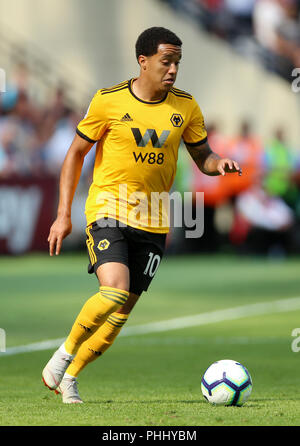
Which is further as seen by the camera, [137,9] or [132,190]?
[137,9]

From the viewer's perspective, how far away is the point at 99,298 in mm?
6633

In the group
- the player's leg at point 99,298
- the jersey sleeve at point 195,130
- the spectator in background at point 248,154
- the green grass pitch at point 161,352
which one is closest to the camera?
the green grass pitch at point 161,352

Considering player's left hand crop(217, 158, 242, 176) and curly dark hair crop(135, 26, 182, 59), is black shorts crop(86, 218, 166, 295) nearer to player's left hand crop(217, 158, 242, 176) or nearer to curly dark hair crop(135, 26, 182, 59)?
player's left hand crop(217, 158, 242, 176)

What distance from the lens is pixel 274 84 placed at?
90.9ft

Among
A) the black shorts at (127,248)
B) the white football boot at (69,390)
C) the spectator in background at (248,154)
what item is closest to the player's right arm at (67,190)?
the black shorts at (127,248)

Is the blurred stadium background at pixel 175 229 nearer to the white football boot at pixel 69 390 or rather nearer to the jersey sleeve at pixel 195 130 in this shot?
the white football boot at pixel 69 390

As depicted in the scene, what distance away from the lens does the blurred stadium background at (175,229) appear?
26.0 ft

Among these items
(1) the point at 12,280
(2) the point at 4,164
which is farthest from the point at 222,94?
(1) the point at 12,280

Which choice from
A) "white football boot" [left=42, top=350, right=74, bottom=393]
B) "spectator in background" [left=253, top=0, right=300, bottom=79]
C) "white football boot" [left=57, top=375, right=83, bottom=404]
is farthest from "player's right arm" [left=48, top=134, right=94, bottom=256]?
"spectator in background" [left=253, top=0, right=300, bottom=79]

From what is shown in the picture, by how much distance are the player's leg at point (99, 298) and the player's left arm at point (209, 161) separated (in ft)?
2.77

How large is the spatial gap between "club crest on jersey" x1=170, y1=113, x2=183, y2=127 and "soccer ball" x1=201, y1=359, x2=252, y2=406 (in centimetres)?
169

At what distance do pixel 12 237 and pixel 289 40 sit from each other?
1203 cm

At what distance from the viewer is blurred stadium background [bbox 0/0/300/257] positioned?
1995cm

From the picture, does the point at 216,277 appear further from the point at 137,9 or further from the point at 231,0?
the point at 231,0
